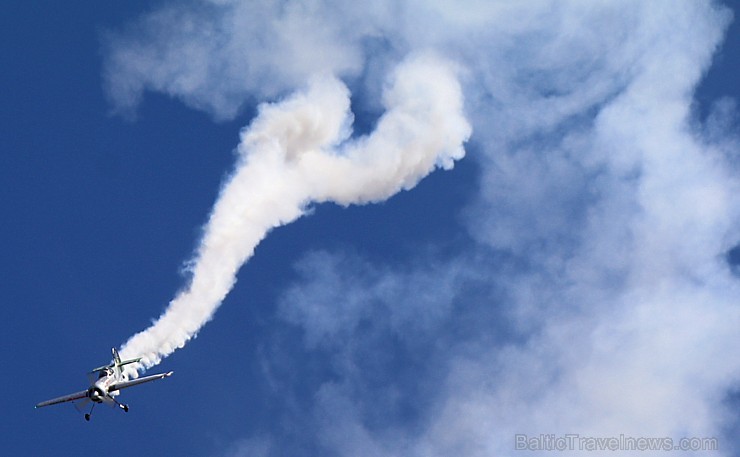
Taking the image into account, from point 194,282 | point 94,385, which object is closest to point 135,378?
point 94,385

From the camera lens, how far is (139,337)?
321ft

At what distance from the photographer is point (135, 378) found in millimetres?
100062

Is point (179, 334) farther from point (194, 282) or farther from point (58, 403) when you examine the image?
point (58, 403)

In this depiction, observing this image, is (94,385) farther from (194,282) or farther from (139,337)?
(194,282)

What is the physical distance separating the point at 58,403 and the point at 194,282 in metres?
15.0

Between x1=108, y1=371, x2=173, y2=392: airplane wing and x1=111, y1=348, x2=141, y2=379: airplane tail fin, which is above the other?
x1=111, y1=348, x2=141, y2=379: airplane tail fin

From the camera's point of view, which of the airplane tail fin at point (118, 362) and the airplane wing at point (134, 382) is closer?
the airplane wing at point (134, 382)

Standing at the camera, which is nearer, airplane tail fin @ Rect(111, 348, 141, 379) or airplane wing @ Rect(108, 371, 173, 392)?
airplane wing @ Rect(108, 371, 173, 392)

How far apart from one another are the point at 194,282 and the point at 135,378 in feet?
33.7

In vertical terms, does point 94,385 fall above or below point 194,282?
below

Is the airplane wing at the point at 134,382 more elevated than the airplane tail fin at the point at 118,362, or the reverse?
the airplane tail fin at the point at 118,362

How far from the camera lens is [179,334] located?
96812mm

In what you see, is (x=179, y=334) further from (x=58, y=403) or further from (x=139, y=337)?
(x=58, y=403)

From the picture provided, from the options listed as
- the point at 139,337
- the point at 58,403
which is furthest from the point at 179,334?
the point at 58,403
